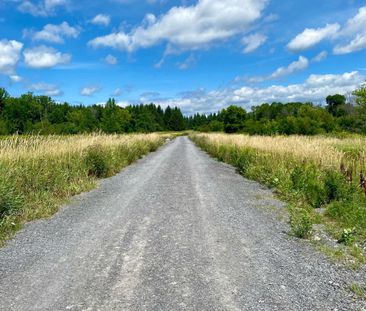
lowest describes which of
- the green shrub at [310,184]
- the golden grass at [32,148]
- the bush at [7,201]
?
the green shrub at [310,184]

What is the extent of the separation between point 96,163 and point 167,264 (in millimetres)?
10773

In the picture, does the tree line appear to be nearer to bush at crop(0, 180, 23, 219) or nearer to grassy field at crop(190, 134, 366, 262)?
grassy field at crop(190, 134, 366, 262)

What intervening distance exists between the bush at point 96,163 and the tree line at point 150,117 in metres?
25.1

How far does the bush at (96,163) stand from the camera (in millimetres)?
14922

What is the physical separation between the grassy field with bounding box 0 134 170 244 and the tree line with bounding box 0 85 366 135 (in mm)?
25547

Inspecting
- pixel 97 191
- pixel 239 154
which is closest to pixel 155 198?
pixel 97 191

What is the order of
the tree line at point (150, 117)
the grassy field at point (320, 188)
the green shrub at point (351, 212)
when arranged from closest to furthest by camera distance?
the grassy field at point (320, 188)
the green shrub at point (351, 212)
the tree line at point (150, 117)

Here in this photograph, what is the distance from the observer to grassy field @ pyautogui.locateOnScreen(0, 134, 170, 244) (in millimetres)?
7605

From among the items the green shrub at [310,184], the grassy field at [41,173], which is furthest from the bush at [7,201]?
the green shrub at [310,184]

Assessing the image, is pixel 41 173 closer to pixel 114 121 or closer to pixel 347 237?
pixel 347 237

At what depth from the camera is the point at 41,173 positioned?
403 inches

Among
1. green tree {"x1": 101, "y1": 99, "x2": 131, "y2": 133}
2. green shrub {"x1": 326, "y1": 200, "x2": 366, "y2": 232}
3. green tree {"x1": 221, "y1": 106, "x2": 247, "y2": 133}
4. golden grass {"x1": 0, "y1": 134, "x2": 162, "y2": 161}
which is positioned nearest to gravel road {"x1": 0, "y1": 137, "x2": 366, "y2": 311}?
green shrub {"x1": 326, "y1": 200, "x2": 366, "y2": 232}

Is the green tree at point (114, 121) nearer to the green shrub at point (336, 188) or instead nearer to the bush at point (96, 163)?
the bush at point (96, 163)

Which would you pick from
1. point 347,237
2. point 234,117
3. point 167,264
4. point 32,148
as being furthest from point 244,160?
point 234,117
